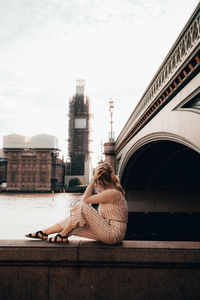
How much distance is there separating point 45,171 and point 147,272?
8070 centimetres

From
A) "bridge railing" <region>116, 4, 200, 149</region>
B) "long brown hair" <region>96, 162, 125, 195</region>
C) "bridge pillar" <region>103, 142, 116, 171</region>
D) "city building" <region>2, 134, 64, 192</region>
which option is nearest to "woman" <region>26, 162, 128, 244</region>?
"long brown hair" <region>96, 162, 125, 195</region>

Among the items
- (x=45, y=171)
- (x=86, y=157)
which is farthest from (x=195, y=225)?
(x=86, y=157)

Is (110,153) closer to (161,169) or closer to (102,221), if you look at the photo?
(161,169)

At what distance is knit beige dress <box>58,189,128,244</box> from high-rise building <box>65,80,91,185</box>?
3460 inches

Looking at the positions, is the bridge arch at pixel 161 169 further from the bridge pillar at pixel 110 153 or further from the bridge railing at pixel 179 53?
the bridge railing at pixel 179 53

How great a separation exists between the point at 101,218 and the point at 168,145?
372 inches

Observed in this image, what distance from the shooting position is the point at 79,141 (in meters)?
93.8

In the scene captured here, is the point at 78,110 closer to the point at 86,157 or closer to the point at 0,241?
the point at 86,157

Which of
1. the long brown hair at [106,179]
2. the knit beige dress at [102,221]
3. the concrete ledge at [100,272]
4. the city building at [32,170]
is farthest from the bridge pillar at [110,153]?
the city building at [32,170]

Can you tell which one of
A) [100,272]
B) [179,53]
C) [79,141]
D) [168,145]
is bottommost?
[100,272]

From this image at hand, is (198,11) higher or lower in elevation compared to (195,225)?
higher

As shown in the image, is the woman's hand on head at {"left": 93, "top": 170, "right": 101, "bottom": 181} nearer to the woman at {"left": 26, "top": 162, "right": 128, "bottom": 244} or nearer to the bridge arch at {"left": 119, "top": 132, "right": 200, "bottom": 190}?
the woman at {"left": 26, "top": 162, "right": 128, "bottom": 244}

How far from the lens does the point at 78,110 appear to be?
95375mm

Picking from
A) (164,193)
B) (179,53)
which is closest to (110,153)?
(164,193)
